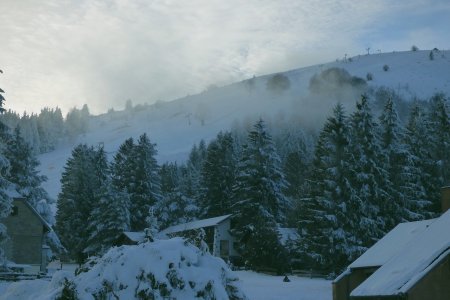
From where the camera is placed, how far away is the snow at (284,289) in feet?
104

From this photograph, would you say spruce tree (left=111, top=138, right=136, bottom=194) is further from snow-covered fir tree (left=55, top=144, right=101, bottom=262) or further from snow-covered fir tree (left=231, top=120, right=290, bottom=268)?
snow-covered fir tree (left=231, top=120, right=290, bottom=268)

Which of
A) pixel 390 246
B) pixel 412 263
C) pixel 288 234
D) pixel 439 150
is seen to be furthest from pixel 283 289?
pixel 439 150

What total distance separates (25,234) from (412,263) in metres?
35.2

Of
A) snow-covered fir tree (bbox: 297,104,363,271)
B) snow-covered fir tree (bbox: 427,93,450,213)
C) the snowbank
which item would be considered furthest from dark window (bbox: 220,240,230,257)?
the snowbank

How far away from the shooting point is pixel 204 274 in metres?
11.0

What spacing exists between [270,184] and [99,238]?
19263 millimetres

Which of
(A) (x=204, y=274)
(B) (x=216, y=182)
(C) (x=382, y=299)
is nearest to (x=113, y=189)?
(B) (x=216, y=182)

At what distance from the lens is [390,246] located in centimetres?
2847

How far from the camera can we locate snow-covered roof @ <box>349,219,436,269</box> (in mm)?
27172

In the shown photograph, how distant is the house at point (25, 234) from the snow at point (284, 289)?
676 inches

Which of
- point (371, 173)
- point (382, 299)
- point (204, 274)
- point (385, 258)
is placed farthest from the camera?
point (371, 173)

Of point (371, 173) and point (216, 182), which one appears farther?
point (216, 182)

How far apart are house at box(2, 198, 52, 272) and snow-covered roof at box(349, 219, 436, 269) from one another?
94.2 ft

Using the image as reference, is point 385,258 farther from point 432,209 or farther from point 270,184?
point 270,184
